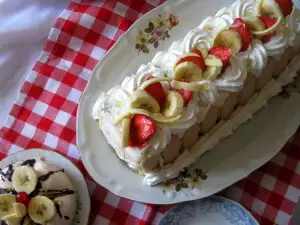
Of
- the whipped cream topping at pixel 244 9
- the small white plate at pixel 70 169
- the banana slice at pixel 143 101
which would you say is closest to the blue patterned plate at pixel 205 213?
the small white plate at pixel 70 169

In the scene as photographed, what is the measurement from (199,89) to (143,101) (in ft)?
0.55

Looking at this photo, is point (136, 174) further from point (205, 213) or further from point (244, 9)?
point (244, 9)

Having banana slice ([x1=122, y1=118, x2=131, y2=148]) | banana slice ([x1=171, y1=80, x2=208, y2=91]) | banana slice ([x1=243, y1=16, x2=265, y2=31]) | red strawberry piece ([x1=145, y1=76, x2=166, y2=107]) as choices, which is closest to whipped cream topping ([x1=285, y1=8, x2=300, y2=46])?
banana slice ([x1=243, y1=16, x2=265, y2=31])

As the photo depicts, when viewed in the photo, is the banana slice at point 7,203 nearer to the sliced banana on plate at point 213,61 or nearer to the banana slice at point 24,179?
the banana slice at point 24,179

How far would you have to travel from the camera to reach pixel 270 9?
1.77 meters

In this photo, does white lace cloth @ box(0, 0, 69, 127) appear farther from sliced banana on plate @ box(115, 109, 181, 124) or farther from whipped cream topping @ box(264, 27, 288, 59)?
whipped cream topping @ box(264, 27, 288, 59)

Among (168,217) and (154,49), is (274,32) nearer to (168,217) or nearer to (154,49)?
(154,49)

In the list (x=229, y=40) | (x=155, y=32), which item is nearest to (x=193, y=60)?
(x=229, y=40)

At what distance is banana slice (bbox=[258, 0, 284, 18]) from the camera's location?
1.75 m

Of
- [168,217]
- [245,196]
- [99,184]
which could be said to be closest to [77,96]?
[99,184]

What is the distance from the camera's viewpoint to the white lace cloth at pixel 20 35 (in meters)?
2.03

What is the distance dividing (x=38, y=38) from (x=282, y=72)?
0.87 meters

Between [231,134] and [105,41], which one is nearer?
[231,134]

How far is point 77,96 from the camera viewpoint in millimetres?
1959
